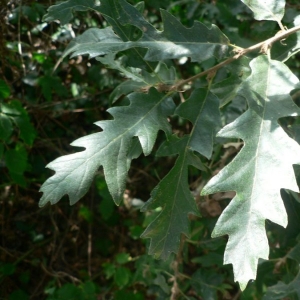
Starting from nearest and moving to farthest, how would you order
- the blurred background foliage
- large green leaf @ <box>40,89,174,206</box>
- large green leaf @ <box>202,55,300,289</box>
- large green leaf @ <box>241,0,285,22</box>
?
1. large green leaf @ <box>202,55,300,289</box>
2. large green leaf @ <box>40,89,174,206</box>
3. large green leaf @ <box>241,0,285,22</box>
4. the blurred background foliage

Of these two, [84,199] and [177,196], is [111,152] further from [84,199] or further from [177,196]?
[84,199]

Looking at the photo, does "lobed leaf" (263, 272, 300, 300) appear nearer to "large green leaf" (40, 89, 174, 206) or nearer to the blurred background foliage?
the blurred background foliage

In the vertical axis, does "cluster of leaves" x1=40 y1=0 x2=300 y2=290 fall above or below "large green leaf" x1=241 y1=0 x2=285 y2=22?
below

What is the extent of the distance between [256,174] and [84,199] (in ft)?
6.61

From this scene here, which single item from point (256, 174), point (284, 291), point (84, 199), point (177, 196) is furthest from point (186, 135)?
point (84, 199)

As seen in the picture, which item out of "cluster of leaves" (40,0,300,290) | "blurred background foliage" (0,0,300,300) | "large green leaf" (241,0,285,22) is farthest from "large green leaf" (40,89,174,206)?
"blurred background foliage" (0,0,300,300)

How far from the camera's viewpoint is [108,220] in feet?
10.3

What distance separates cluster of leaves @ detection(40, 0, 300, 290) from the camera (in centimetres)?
129

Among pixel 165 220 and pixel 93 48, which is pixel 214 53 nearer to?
pixel 93 48

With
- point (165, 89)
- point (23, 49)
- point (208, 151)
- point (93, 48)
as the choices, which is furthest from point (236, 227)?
point (23, 49)

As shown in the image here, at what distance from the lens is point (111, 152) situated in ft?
4.97

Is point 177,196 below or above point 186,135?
below

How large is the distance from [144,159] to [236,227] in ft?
6.26

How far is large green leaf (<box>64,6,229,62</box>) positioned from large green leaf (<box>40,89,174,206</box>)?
151 mm
